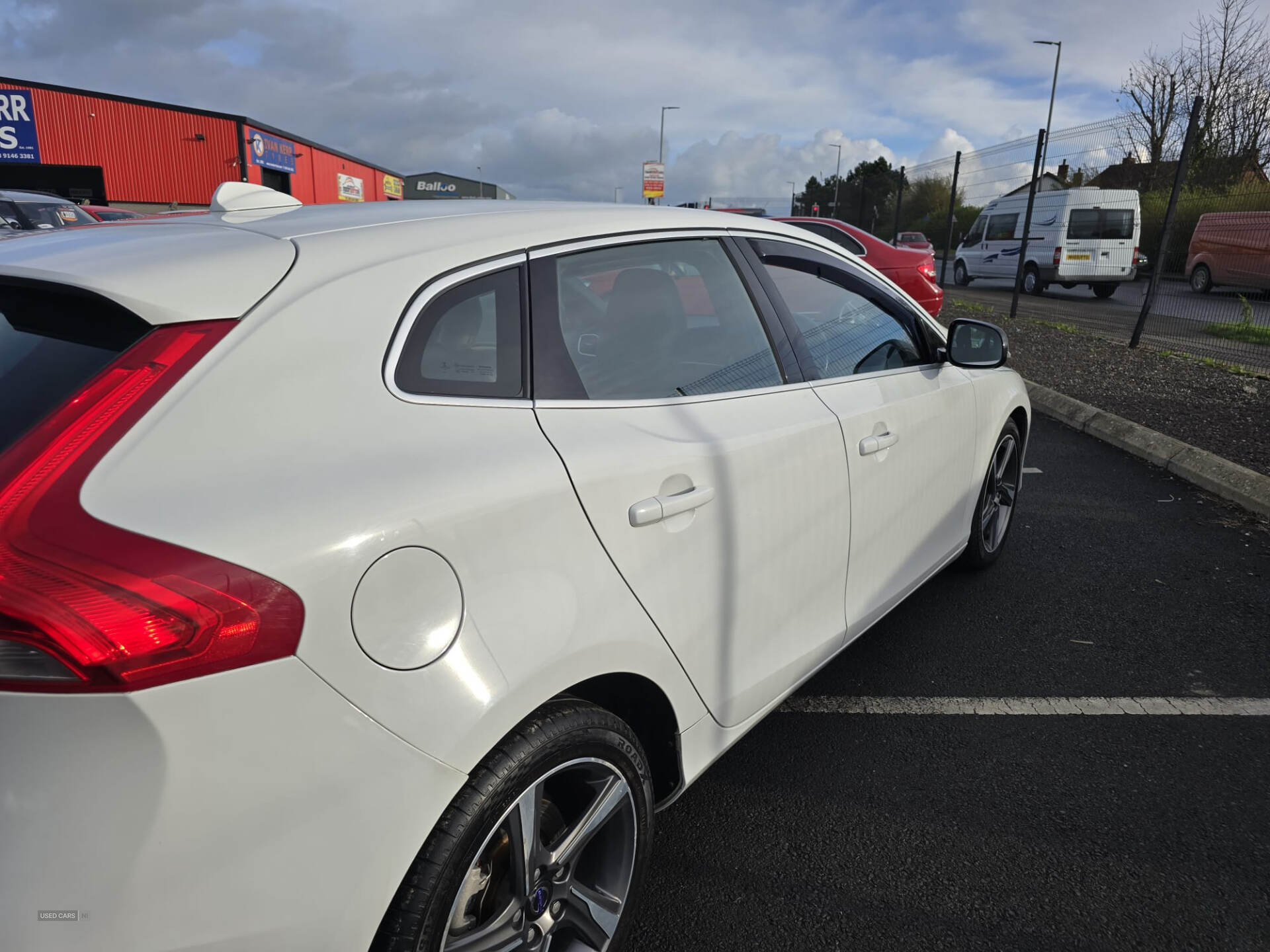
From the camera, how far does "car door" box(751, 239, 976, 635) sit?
2562 millimetres

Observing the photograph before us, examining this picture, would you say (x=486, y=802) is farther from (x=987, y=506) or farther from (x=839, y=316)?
(x=987, y=506)

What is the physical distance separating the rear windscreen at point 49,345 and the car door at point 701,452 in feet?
2.35

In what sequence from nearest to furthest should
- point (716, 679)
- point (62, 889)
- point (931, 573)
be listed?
1. point (62, 889)
2. point (716, 679)
3. point (931, 573)

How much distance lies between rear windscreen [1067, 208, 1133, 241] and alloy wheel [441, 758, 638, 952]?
20.4 metres

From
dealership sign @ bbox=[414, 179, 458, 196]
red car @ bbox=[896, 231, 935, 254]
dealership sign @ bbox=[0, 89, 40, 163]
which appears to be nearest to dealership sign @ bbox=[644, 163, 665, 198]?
red car @ bbox=[896, 231, 935, 254]

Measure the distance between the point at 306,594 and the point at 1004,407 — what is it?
10.7 feet

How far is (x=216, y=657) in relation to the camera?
1.13 m

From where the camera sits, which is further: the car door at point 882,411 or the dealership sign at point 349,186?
the dealership sign at point 349,186

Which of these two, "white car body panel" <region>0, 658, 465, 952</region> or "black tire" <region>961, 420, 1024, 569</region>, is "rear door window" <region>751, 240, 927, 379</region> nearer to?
"black tire" <region>961, 420, 1024, 569</region>

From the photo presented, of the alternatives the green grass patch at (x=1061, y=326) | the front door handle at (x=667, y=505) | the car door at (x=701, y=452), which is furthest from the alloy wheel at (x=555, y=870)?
the green grass patch at (x=1061, y=326)

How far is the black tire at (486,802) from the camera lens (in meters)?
1.35

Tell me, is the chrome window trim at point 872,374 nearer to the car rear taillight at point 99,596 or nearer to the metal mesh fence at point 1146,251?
the car rear taillight at point 99,596

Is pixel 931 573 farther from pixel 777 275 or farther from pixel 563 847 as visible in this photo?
pixel 563 847

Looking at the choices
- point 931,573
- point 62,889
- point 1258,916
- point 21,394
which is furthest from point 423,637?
point 931,573
